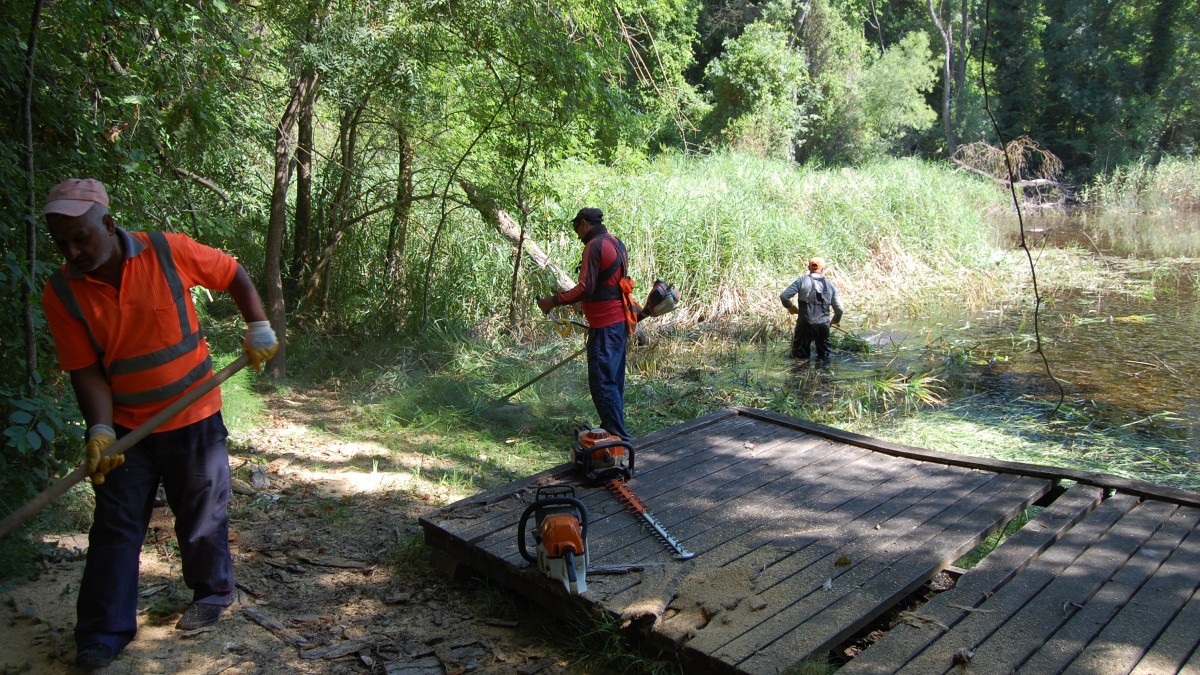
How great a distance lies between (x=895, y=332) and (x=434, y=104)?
7203mm

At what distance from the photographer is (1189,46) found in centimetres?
2861

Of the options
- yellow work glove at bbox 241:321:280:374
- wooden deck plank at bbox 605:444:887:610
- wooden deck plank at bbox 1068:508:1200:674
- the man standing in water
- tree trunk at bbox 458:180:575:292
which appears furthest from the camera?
the man standing in water

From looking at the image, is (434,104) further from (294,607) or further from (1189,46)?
(1189,46)

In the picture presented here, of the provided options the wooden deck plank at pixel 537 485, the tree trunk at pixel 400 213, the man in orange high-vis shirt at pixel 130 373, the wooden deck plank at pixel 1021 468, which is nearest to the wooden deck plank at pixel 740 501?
the wooden deck plank at pixel 1021 468

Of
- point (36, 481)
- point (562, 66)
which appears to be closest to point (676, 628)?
point (36, 481)

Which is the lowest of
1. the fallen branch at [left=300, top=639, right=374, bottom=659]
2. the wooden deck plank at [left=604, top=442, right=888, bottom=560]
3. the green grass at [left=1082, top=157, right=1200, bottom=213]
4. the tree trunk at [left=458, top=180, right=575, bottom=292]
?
the fallen branch at [left=300, top=639, right=374, bottom=659]

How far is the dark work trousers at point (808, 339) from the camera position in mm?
10133

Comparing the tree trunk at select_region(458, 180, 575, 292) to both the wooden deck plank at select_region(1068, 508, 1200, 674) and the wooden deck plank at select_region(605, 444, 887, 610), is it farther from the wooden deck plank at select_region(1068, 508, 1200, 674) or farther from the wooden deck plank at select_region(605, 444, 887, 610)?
the wooden deck plank at select_region(1068, 508, 1200, 674)

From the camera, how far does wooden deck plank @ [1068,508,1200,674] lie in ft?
9.87

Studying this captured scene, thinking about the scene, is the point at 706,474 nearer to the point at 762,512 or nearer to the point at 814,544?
the point at 762,512

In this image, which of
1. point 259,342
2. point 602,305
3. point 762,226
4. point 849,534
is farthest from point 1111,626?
point 762,226

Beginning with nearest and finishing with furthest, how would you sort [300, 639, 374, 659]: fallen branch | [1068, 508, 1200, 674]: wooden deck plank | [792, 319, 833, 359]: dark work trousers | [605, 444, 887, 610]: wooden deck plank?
1. [1068, 508, 1200, 674]: wooden deck plank
2. [300, 639, 374, 659]: fallen branch
3. [605, 444, 887, 610]: wooden deck plank
4. [792, 319, 833, 359]: dark work trousers

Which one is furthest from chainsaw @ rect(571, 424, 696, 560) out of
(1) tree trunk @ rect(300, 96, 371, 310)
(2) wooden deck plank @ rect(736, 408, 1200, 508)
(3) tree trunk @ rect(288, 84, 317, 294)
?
(3) tree trunk @ rect(288, 84, 317, 294)

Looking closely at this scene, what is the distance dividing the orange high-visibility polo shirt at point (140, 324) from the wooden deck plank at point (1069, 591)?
3278 mm
